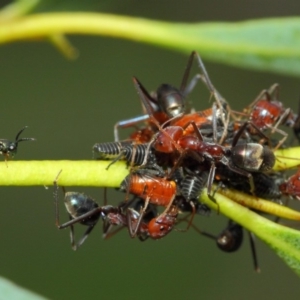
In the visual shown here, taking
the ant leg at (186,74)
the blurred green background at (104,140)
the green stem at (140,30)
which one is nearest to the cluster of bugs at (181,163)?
the ant leg at (186,74)

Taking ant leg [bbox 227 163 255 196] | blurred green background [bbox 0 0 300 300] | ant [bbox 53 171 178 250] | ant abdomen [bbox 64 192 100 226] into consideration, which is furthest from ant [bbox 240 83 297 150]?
blurred green background [bbox 0 0 300 300]

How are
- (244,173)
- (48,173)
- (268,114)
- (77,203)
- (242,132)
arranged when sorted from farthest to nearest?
(268,114) → (77,203) → (242,132) → (244,173) → (48,173)

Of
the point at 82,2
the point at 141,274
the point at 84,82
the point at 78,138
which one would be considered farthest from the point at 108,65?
the point at 82,2

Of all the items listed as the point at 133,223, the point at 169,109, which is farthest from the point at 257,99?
the point at 133,223

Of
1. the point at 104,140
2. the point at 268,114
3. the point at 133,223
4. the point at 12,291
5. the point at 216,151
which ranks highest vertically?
the point at 104,140

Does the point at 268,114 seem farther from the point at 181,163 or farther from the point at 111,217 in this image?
the point at 111,217

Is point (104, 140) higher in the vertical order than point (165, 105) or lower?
higher
